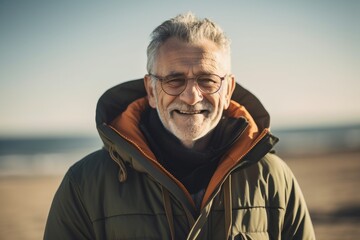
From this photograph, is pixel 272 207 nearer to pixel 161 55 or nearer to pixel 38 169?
pixel 161 55

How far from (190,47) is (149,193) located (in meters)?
0.86

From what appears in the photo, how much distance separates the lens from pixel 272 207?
2.66m

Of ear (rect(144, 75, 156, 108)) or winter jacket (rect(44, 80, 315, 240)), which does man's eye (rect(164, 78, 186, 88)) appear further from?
winter jacket (rect(44, 80, 315, 240))

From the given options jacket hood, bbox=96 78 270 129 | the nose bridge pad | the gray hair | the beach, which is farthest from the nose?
the beach

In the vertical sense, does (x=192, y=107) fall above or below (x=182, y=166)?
above

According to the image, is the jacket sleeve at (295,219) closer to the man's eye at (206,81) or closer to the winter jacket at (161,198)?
the winter jacket at (161,198)

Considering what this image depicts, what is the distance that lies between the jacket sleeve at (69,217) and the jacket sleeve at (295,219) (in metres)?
1.11

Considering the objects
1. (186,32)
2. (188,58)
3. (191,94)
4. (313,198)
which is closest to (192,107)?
(191,94)

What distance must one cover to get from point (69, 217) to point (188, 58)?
1089 millimetres

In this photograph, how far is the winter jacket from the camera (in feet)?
8.16

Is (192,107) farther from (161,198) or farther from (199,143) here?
(161,198)

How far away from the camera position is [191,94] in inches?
104

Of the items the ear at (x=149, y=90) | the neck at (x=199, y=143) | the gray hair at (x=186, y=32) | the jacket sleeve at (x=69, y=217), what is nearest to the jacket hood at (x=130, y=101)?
the ear at (x=149, y=90)

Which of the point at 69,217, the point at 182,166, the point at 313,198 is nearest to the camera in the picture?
the point at 69,217
